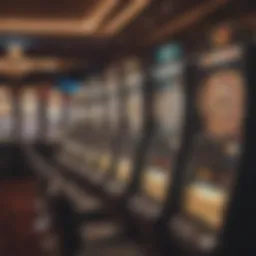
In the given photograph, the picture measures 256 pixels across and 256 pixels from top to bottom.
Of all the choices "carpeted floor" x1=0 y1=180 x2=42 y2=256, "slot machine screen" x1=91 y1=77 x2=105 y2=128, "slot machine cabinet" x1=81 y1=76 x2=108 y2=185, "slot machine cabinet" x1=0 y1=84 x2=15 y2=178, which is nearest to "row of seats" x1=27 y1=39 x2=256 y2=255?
"slot machine cabinet" x1=81 y1=76 x2=108 y2=185

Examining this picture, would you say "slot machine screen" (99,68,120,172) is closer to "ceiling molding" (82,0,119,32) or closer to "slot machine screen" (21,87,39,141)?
"ceiling molding" (82,0,119,32)

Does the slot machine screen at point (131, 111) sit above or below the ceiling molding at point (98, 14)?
below

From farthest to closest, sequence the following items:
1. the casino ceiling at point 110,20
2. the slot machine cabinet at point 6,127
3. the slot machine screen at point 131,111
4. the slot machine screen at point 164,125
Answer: the slot machine cabinet at point 6,127 < the slot machine screen at point 131,111 < the slot machine screen at point 164,125 < the casino ceiling at point 110,20

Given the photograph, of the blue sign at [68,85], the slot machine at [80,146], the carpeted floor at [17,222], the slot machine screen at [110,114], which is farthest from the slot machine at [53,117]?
the slot machine screen at [110,114]

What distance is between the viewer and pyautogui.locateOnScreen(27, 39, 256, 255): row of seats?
7.35ft

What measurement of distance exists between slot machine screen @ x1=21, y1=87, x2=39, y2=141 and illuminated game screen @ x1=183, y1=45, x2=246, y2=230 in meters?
10.1

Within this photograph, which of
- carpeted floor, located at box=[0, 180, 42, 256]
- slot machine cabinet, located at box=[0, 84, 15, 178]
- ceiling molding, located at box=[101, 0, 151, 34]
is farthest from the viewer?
slot machine cabinet, located at box=[0, 84, 15, 178]

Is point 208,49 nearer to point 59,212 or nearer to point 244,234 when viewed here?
point 244,234

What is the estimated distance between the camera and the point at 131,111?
16.6 ft

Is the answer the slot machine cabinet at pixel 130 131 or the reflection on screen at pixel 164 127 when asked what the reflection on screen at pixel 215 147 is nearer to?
the reflection on screen at pixel 164 127

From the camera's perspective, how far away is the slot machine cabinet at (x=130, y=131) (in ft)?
14.1

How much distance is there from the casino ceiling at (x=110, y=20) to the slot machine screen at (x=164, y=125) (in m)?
→ 0.23

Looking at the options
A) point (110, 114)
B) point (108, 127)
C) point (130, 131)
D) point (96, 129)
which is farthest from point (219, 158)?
point (96, 129)

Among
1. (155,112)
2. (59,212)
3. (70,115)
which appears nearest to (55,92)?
(70,115)
